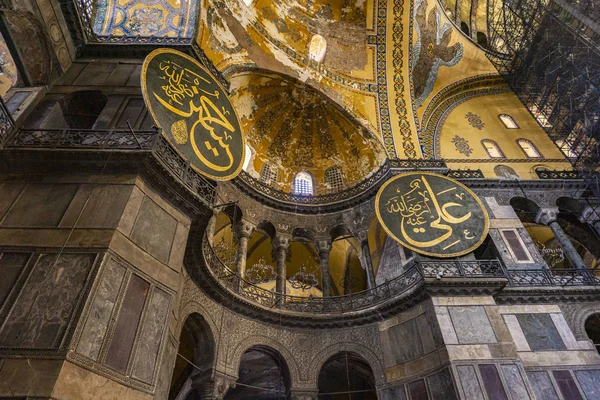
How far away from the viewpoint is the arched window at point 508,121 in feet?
48.4

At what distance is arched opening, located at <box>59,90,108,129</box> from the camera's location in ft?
25.8

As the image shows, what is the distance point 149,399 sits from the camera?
15.6ft

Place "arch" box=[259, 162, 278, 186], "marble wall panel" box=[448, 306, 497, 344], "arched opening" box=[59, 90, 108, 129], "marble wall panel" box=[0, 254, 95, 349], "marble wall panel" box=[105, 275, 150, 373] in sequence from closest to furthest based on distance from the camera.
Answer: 1. "marble wall panel" box=[0, 254, 95, 349]
2. "marble wall panel" box=[105, 275, 150, 373]
3. "marble wall panel" box=[448, 306, 497, 344]
4. "arched opening" box=[59, 90, 108, 129]
5. "arch" box=[259, 162, 278, 186]

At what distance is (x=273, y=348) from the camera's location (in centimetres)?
885

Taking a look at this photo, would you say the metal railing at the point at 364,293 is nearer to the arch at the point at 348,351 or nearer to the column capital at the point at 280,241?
the arch at the point at 348,351

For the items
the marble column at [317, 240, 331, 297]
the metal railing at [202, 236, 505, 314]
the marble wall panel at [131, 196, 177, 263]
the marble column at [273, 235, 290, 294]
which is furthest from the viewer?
the marble column at [317, 240, 331, 297]

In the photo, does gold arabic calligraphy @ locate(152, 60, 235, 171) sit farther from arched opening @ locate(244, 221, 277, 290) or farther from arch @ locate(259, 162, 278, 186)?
arched opening @ locate(244, 221, 277, 290)

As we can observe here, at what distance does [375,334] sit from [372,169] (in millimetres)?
5533

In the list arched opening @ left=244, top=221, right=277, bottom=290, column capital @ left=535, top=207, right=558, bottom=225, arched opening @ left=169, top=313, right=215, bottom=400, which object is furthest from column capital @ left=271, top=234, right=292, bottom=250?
column capital @ left=535, top=207, right=558, bottom=225

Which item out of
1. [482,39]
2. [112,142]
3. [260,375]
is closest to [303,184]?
[260,375]

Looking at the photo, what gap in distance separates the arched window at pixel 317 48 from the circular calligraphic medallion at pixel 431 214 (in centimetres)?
606

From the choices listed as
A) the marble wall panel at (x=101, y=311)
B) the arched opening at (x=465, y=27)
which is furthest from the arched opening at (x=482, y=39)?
the marble wall panel at (x=101, y=311)

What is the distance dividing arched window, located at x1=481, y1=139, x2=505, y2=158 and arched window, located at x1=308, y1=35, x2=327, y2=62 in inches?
275

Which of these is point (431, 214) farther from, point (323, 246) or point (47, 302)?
point (47, 302)
